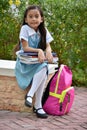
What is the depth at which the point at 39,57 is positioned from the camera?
4.87 m

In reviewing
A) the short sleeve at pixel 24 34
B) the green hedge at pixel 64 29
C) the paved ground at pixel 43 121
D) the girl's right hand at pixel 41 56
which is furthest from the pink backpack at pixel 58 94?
the green hedge at pixel 64 29

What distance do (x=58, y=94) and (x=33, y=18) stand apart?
0.94 m

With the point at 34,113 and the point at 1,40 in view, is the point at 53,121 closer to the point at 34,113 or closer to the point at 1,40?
the point at 34,113

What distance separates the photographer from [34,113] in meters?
5.13

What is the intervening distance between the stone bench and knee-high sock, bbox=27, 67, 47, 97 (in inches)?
7.3

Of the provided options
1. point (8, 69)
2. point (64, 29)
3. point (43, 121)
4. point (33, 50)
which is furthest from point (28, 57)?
point (64, 29)

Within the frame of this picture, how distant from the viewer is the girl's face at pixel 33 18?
5051 mm

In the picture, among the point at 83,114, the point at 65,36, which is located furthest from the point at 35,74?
the point at 65,36

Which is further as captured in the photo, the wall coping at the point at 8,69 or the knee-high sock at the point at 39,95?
the wall coping at the point at 8,69

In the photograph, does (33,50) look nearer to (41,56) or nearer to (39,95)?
(41,56)

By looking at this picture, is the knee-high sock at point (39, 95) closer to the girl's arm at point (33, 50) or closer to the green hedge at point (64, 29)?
the girl's arm at point (33, 50)

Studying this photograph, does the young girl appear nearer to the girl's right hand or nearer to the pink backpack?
the girl's right hand

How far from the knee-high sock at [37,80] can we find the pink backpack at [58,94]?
23 cm

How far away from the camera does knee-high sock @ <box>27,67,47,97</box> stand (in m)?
4.92
